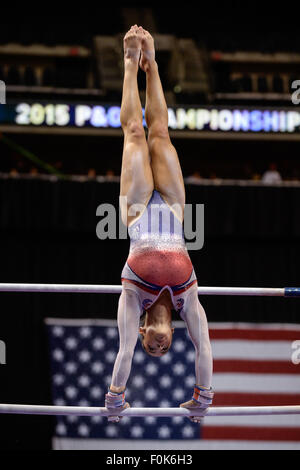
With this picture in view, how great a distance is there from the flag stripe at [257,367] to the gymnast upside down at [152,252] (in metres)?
2.67

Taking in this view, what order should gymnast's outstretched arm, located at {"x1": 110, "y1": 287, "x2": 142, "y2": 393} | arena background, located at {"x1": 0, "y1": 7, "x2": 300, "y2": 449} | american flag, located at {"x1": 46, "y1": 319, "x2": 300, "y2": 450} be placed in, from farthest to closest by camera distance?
arena background, located at {"x1": 0, "y1": 7, "x2": 300, "y2": 449} → american flag, located at {"x1": 46, "y1": 319, "x2": 300, "y2": 450} → gymnast's outstretched arm, located at {"x1": 110, "y1": 287, "x2": 142, "y2": 393}

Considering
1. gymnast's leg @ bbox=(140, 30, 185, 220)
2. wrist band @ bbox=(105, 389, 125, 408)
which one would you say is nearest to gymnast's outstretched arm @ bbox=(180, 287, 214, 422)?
wrist band @ bbox=(105, 389, 125, 408)

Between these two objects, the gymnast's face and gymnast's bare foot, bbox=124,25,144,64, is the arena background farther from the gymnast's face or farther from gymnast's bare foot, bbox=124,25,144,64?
the gymnast's face

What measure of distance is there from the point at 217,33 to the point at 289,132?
523 cm

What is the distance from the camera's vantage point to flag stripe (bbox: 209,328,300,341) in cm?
579

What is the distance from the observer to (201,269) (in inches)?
243

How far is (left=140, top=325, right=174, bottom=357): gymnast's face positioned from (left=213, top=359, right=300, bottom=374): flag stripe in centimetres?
290

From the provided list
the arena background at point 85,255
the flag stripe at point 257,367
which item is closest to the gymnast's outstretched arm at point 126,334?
the flag stripe at point 257,367

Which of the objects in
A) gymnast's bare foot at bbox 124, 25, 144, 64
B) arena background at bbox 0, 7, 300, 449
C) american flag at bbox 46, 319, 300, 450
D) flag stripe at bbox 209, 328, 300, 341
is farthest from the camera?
arena background at bbox 0, 7, 300, 449

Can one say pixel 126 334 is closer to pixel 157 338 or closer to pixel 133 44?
Answer: pixel 157 338

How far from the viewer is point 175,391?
5.68m

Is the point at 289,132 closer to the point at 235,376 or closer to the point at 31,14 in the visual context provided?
the point at 235,376

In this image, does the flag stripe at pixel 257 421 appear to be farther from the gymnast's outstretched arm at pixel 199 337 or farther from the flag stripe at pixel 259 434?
the gymnast's outstretched arm at pixel 199 337

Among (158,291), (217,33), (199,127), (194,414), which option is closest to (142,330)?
(158,291)
